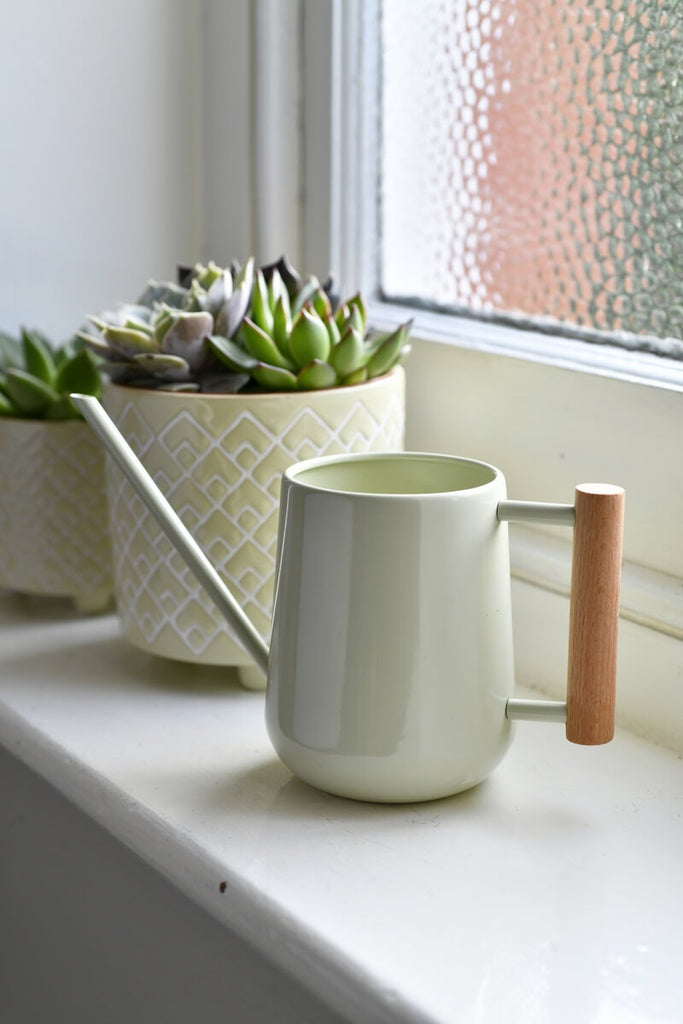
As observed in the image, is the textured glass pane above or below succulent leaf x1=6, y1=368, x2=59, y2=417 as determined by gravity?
A: above

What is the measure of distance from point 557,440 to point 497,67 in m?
0.20

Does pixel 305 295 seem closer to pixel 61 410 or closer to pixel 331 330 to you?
pixel 331 330

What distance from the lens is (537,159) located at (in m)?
0.60

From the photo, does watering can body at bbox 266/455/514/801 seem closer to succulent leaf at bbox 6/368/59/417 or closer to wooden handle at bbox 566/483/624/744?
wooden handle at bbox 566/483/624/744

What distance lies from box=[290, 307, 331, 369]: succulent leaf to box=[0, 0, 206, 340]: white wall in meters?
0.24

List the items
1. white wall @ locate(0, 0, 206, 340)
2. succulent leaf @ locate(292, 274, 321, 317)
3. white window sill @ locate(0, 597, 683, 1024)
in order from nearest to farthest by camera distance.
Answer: white window sill @ locate(0, 597, 683, 1024) → succulent leaf @ locate(292, 274, 321, 317) → white wall @ locate(0, 0, 206, 340)

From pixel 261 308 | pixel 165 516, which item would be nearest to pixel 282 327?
pixel 261 308

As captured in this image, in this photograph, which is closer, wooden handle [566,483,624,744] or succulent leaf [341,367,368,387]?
wooden handle [566,483,624,744]

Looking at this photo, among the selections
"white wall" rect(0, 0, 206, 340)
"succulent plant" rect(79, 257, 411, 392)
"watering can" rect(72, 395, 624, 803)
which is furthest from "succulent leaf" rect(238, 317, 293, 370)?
"white wall" rect(0, 0, 206, 340)

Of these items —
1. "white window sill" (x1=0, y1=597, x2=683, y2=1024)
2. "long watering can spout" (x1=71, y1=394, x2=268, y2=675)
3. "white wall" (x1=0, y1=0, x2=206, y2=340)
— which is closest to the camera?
"white window sill" (x1=0, y1=597, x2=683, y2=1024)

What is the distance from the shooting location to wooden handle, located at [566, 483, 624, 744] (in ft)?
1.42

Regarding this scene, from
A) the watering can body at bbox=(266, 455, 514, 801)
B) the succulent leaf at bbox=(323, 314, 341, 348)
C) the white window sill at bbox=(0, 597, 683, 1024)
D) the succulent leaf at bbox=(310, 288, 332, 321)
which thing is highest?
the succulent leaf at bbox=(310, 288, 332, 321)

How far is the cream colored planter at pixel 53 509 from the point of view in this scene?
640 mm

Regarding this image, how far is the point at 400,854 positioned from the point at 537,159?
14.0 inches
